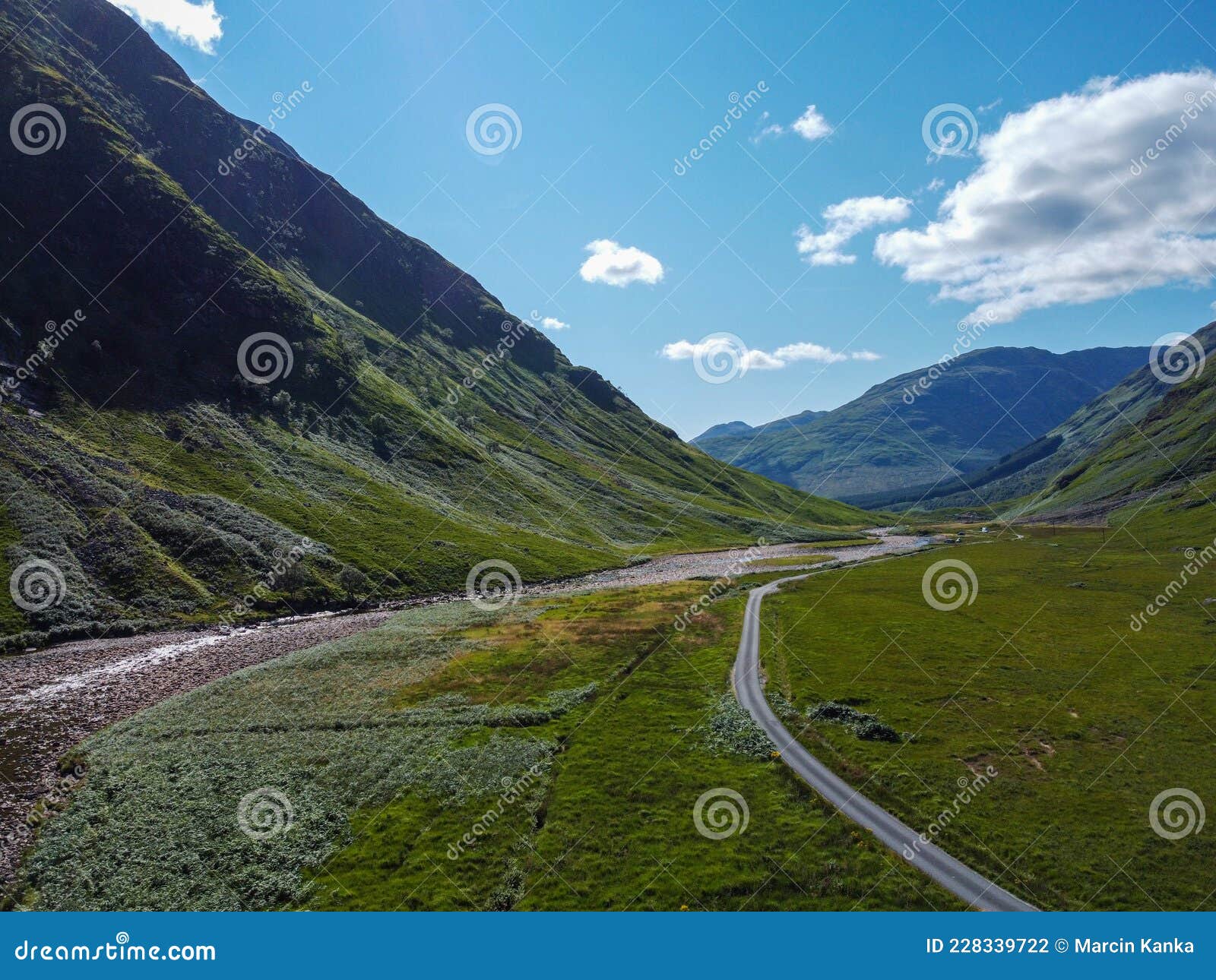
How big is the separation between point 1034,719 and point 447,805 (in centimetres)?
4902

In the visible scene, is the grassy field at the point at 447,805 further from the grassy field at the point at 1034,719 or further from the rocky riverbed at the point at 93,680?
the grassy field at the point at 1034,719

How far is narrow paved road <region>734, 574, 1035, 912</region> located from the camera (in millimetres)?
29078

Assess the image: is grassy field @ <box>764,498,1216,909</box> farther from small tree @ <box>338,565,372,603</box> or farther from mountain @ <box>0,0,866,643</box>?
mountain @ <box>0,0,866,643</box>

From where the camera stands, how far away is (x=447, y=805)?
3778cm

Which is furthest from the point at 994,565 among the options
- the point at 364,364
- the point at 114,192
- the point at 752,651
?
the point at 114,192

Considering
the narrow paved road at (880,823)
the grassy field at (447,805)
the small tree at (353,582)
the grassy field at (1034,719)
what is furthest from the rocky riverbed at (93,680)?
the grassy field at (1034,719)

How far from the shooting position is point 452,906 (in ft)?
94.7

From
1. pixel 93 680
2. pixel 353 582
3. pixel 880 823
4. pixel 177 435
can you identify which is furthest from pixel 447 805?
pixel 177 435

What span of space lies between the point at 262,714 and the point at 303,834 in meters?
20.8

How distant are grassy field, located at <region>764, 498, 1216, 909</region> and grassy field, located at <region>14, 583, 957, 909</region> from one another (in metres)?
7.42

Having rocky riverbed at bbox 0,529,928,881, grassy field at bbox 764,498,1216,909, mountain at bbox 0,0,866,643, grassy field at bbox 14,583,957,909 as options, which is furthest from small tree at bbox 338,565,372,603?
grassy field at bbox 764,498,1216,909

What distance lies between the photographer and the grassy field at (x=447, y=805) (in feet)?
96.6

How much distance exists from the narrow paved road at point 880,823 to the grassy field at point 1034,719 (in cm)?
104

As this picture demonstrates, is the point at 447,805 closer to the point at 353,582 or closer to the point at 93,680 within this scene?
the point at 93,680
